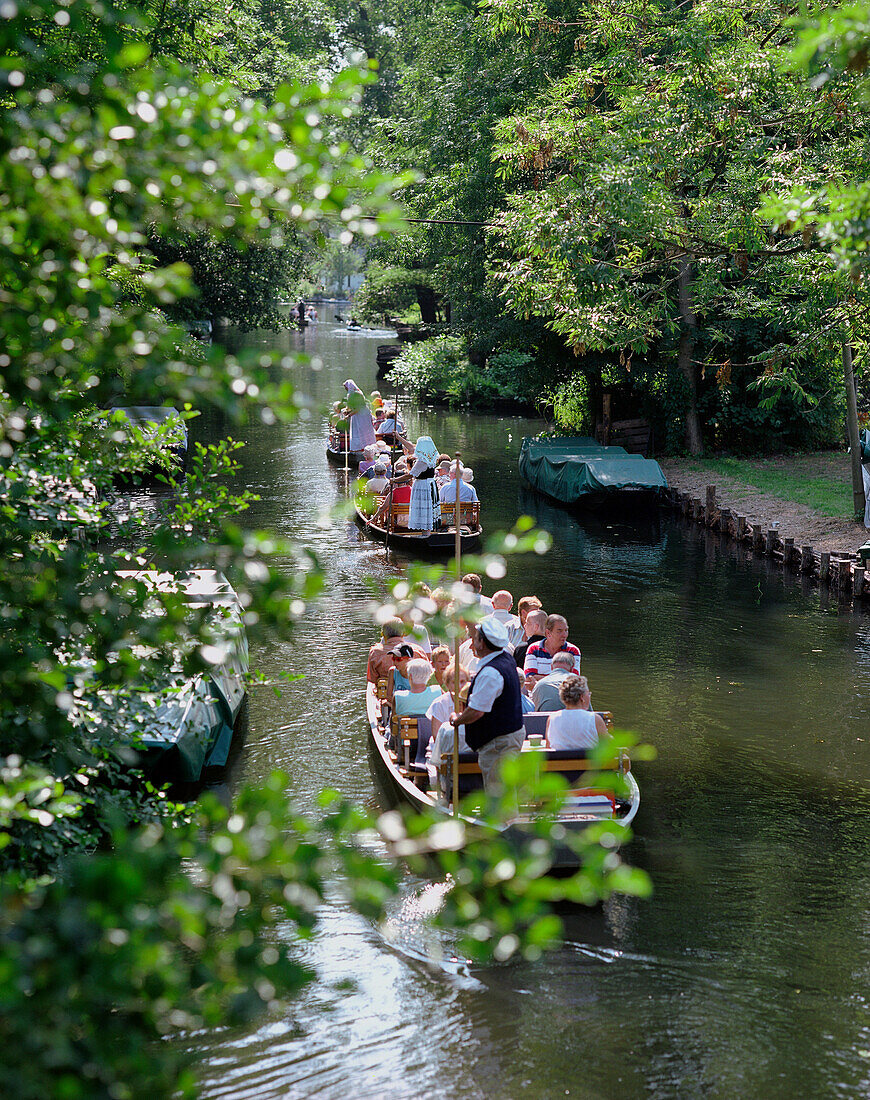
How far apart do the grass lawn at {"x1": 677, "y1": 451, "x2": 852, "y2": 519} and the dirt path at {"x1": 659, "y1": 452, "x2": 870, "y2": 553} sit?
0.08ft

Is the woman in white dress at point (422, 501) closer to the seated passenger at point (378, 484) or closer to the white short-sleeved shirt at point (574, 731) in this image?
the seated passenger at point (378, 484)

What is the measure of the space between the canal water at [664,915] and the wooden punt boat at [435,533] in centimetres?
188

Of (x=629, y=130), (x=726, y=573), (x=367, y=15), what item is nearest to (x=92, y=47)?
(x=629, y=130)

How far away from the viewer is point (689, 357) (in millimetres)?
24578

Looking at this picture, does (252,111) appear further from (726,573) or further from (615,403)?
(615,403)

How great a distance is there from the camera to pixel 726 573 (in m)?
16.9

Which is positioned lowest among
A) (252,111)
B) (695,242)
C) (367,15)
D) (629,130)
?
(252,111)

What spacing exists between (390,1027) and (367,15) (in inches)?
2373

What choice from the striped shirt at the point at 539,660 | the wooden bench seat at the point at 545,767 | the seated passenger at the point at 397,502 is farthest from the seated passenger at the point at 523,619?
the seated passenger at the point at 397,502

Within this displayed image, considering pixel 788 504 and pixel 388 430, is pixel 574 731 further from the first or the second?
pixel 388 430

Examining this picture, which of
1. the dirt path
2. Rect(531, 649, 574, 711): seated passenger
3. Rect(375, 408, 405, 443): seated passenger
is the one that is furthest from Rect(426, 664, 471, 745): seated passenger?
Rect(375, 408, 405, 443): seated passenger

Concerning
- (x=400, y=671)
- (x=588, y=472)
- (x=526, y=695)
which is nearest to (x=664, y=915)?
(x=526, y=695)

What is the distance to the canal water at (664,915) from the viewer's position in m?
5.63

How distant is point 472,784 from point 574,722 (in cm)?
87
